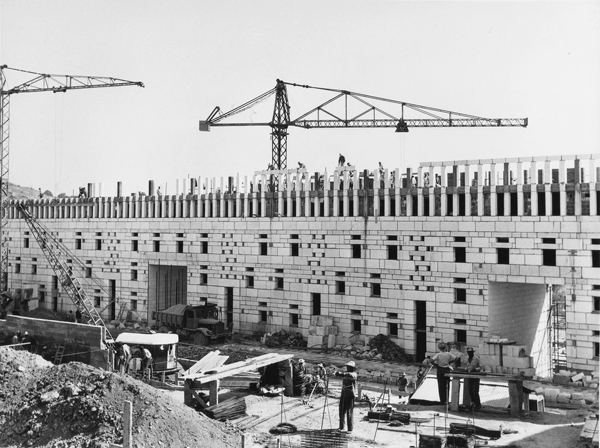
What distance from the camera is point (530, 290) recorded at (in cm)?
3738

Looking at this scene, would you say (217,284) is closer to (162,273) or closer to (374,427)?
(162,273)

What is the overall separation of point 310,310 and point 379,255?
6.04 meters

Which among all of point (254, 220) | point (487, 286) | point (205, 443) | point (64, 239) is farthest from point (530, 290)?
point (64, 239)

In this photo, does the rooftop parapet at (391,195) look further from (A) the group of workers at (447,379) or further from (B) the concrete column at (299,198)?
(A) the group of workers at (447,379)

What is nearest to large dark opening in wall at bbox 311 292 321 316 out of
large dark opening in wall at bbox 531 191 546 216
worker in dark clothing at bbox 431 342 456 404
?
large dark opening in wall at bbox 531 191 546 216

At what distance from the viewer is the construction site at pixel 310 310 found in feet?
61.1

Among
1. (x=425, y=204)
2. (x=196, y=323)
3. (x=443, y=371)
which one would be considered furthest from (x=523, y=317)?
(x=196, y=323)

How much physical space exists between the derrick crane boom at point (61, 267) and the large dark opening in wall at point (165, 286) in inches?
167

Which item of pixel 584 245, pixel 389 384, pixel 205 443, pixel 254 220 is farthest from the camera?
pixel 254 220

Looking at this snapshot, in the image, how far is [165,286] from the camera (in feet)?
165

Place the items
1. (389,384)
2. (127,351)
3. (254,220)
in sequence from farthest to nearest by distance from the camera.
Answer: (254,220)
(389,384)
(127,351)

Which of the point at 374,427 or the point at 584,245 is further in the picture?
the point at 584,245

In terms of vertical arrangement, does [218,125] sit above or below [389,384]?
above

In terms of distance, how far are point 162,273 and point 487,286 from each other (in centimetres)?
2637
